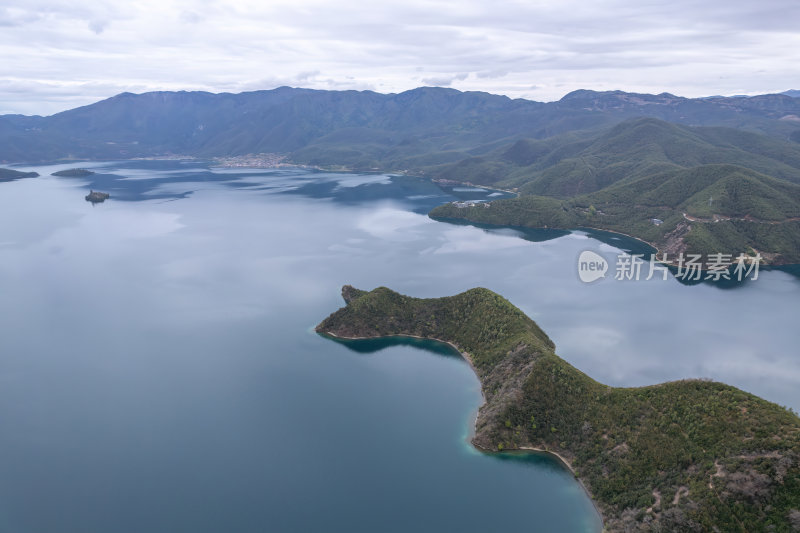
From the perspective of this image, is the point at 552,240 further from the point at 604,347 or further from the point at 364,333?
the point at 364,333

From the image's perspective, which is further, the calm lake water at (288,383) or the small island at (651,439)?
the calm lake water at (288,383)

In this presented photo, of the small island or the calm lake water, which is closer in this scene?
the small island

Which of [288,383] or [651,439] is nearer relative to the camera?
[651,439]

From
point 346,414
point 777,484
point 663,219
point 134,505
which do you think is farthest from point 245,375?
point 663,219

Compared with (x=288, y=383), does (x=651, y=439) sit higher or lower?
higher
